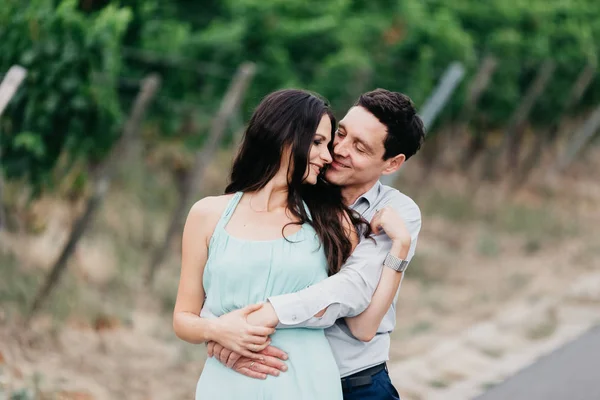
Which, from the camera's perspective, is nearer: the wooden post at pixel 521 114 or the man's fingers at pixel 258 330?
the man's fingers at pixel 258 330

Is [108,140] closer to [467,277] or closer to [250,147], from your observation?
[250,147]

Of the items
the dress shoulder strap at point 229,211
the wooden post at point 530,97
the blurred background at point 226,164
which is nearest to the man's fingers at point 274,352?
the dress shoulder strap at point 229,211

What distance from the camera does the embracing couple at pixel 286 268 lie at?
3006 millimetres

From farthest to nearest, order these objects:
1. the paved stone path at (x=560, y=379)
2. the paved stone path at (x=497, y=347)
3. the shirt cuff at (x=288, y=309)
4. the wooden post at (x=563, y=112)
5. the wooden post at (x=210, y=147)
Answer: the wooden post at (x=563, y=112)
the wooden post at (x=210, y=147)
the paved stone path at (x=497, y=347)
the paved stone path at (x=560, y=379)
the shirt cuff at (x=288, y=309)

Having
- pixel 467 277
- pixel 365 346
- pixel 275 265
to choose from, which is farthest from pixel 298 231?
pixel 467 277

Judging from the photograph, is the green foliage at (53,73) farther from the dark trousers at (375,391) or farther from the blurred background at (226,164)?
the dark trousers at (375,391)

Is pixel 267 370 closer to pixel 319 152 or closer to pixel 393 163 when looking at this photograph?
pixel 319 152

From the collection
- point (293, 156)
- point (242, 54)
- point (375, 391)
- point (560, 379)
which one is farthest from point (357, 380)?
point (242, 54)

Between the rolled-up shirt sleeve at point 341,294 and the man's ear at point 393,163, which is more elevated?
the man's ear at point 393,163

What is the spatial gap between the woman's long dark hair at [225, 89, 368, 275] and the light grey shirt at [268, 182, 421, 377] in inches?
3.1

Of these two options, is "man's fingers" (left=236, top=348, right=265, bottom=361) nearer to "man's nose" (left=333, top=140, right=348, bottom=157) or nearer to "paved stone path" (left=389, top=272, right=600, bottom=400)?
"man's nose" (left=333, top=140, right=348, bottom=157)

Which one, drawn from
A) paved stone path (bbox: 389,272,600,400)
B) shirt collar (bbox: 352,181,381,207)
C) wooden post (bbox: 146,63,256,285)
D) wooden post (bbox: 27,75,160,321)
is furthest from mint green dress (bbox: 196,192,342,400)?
wooden post (bbox: 146,63,256,285)

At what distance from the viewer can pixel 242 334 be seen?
299 centimetres

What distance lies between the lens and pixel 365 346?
3293mm
